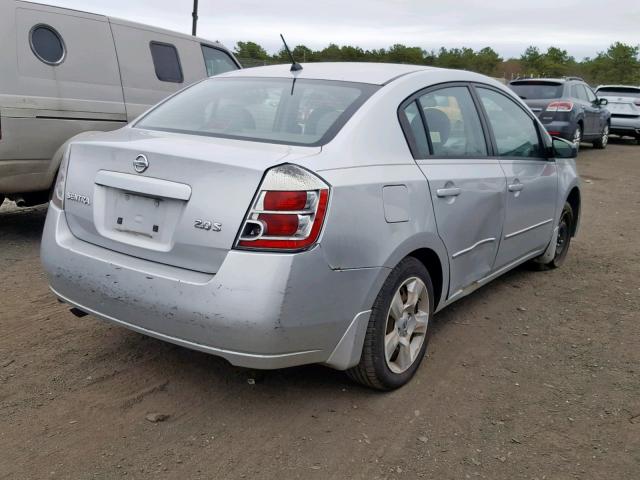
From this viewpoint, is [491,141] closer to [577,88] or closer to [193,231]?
[193,231]

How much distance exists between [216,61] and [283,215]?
18.9 feet

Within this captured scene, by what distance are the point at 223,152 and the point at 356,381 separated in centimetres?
130

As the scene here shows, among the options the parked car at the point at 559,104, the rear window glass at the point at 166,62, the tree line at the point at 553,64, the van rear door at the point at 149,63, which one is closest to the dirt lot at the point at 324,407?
the van rear door at the point at 149,63

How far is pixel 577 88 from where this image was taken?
46.4 ft

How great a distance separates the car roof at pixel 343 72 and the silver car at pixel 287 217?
2 cm

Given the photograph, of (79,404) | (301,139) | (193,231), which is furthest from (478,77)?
(79,404)

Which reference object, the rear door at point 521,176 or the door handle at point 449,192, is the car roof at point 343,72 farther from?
the rear door at point 521,176

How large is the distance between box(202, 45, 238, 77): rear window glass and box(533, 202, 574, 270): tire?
4397mm

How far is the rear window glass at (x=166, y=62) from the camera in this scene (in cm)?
685

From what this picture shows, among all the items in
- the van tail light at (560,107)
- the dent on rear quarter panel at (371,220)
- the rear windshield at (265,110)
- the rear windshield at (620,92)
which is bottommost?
the dent on rear quarter panel at (371,220)

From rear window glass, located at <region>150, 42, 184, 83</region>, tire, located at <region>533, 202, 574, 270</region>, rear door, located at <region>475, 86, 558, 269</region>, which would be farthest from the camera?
rear window glass, located at <region>150, 42, 184, 83</region>

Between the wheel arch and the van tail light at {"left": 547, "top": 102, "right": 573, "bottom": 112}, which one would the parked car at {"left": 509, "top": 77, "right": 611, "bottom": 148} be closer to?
the van tail light at {"left": 547, "top": 102, "right": 573, "bottom": 112}

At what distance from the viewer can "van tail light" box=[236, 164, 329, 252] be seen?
2.60 metres

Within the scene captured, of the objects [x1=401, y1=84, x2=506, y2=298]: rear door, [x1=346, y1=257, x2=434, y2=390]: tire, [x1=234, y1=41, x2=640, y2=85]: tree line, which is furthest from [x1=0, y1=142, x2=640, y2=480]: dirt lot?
[x1=234, y1=41, x2=640, y2=85]: tree line
